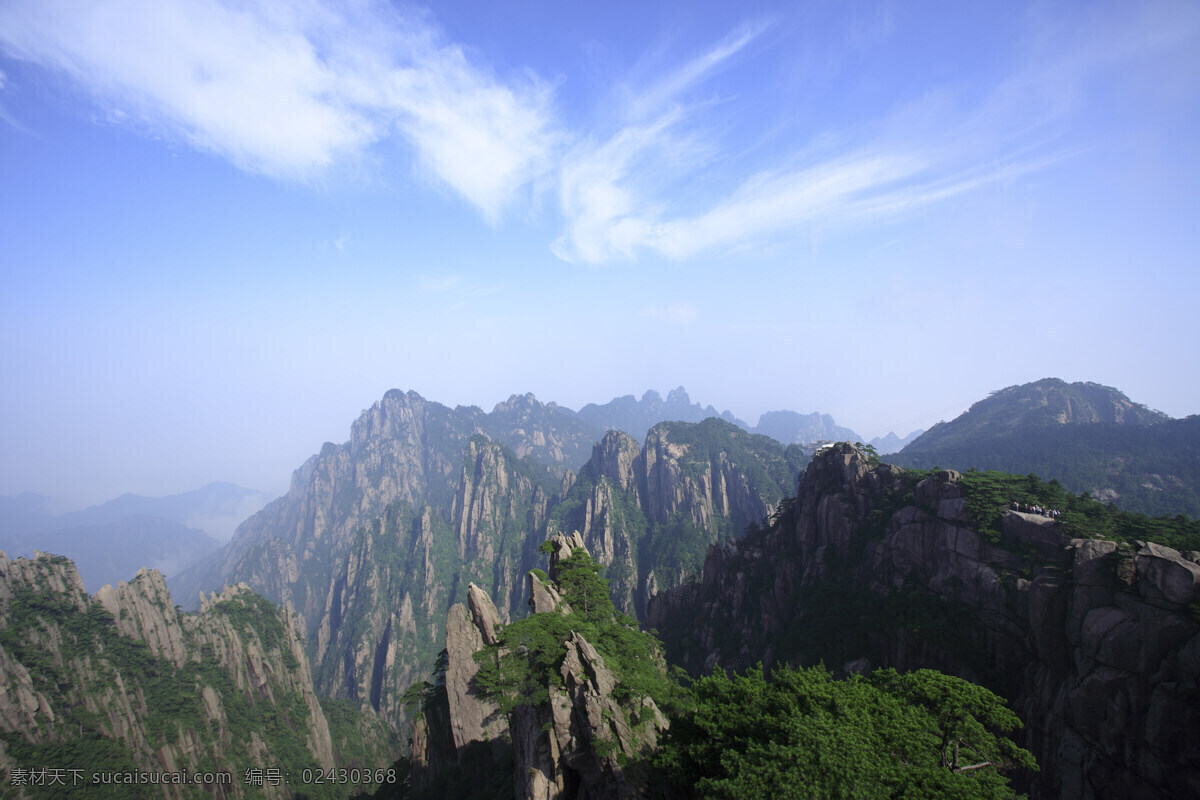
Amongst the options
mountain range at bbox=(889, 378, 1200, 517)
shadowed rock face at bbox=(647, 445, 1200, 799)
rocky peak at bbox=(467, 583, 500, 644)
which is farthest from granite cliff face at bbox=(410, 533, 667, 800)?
mountain range at bbox=(889, 378, 1200, 517)

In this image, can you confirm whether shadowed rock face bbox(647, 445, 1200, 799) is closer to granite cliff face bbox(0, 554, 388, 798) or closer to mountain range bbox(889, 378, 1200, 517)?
mountain range bbox(889, 378, 1200, 517)

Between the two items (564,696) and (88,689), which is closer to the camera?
(564,696)

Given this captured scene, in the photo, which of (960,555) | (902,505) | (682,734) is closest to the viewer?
(682,734)

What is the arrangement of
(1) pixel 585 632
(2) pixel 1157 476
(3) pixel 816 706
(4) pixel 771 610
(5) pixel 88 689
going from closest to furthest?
(3) pixel 816 706, (1) pixel 585 632, (4) pixel 771 610, (5) pixel 88 689, (2) pixel 1157 476

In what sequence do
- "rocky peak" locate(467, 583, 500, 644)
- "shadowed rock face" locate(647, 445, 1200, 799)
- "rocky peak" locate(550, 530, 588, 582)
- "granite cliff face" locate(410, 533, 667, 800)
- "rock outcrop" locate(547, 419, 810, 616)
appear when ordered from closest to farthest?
"granite cliff face" locate(410, 533, 667, 800) < "shadowed rock face" locate(647, 445, 1200, 799) < "rocky peak" locate(467, 583, 500, 644) < "rocky peak" locate(550, 530, 588, 582) < "rock outcrop" locate(547, 419, 810, 616)

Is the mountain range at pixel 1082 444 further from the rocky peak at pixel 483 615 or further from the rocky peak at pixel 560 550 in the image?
the rocky peak at pixel 483 615

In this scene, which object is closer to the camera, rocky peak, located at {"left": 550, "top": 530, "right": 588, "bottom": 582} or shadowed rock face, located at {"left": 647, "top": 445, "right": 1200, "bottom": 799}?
shadowed rock face, located at {"left": 647, "top": 445, "right": 1200, "bottom": 799}

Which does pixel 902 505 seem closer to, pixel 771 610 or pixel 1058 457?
pixel 771 610

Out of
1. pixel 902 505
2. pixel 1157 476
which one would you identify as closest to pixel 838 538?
pixel 902 505
